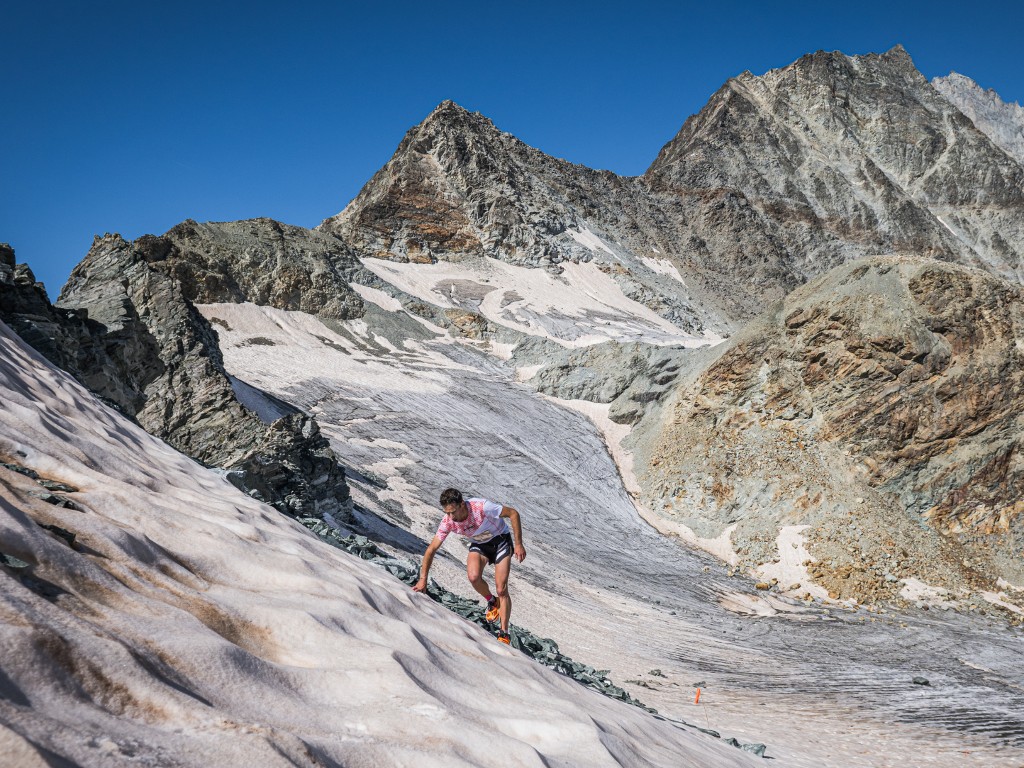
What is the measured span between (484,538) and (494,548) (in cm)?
Result: 17

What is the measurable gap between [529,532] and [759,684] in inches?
397

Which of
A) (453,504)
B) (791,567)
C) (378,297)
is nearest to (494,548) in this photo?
(453,504)

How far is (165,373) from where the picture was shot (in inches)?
609

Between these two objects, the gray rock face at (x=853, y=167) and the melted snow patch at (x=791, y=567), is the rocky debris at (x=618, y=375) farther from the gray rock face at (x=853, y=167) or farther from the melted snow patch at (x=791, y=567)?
the gray rock face at (x=853, y=167)

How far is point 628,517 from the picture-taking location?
84.1ft

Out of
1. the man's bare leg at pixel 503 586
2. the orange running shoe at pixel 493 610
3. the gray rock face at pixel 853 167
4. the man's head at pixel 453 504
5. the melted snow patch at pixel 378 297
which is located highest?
the gray rock face at pixel 853 167

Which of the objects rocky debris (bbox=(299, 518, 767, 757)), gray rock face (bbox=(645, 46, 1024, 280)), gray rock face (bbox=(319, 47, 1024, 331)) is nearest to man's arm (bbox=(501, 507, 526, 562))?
rocky debris (bbox=(299, 518, 767, 757))

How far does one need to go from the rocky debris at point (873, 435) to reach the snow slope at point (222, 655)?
63.0ft

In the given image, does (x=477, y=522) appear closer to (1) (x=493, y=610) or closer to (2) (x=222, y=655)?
(1) (x=493, y=610)

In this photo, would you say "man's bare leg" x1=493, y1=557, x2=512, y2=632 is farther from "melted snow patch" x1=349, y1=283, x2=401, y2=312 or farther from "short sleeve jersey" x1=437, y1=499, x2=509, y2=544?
"melted snow patch" x1=349, y1=283, x2=401, y2=312

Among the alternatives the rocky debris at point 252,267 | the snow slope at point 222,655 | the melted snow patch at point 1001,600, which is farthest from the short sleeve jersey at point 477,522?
the rocky debris at point 252,267

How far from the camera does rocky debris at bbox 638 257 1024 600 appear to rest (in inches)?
872

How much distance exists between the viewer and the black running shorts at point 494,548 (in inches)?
267

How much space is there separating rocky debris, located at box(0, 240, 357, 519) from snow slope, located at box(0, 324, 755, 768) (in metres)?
5.07
